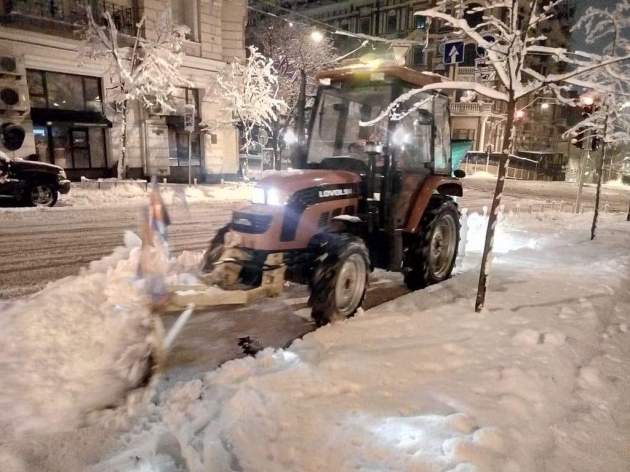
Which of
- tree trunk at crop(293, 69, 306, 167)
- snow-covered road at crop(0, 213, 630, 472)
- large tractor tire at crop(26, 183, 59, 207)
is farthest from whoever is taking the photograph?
→ large tractor tire at crop(26, 183, 59, 207)

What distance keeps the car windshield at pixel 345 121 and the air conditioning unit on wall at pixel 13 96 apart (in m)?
16.1

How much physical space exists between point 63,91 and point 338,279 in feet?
62.0

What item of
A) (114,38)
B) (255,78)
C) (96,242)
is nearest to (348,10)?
(255,78)

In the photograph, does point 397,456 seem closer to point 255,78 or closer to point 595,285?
point 595,285

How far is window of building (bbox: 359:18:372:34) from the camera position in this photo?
4674 cm

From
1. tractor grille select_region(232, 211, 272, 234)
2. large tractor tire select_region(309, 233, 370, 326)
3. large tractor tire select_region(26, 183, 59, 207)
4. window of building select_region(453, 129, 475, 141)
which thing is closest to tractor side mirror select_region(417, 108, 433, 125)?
large tractor tire select_region(309, 233, 370, 326)

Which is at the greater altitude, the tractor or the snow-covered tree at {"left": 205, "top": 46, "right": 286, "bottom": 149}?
the snow-covered tree at {"left": 205, "top": 46, "right": 286, "bottom": 149}

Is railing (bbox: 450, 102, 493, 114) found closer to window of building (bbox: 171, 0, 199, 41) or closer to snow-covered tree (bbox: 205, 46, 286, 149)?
snow-covered tree (bbox: 205, 46, 286, 149)

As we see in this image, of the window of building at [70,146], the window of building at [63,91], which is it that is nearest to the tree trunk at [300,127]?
the window of building at [70,146]

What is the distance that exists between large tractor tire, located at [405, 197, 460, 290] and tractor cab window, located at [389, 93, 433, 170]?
757 mm

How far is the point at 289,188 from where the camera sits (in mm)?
4547

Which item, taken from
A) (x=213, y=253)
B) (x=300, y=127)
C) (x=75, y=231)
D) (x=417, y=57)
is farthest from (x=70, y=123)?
(x=417, y=57)

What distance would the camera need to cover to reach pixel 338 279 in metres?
4.48

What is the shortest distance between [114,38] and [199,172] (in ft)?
26.4
